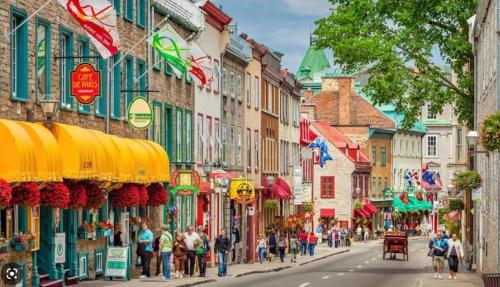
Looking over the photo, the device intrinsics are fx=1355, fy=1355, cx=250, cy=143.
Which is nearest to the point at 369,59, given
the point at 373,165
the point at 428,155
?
the point at 373,165

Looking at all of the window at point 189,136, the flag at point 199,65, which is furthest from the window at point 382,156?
the flag at point 199,65

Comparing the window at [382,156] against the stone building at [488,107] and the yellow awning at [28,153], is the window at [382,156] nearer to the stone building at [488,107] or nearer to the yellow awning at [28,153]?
the stone building at [488,107]

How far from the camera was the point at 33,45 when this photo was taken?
34.7 m

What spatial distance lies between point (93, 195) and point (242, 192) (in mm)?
24704

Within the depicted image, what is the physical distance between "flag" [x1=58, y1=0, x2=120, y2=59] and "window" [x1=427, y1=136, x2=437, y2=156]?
12078 cm

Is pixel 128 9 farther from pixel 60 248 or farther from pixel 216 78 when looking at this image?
pixel 216 78

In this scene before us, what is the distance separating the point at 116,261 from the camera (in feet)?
131

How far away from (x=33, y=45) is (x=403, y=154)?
338 feet

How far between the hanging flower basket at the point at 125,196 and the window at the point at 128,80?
4.32m

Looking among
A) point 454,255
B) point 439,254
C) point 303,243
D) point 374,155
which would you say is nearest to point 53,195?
point 454,255

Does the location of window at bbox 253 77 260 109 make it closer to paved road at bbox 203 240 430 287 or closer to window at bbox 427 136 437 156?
paved road at bbox 203 240 430 287

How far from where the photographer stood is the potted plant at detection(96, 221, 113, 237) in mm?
41031

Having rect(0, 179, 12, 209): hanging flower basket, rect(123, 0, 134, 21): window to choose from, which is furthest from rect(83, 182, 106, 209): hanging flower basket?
rect(123, 0, 134, 21): window

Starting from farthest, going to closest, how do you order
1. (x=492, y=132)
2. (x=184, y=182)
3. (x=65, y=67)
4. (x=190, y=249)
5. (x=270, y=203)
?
(x=270, y=203), (x=184, y=182), (x=190, y=249), (x=65, y=67), (x=492, y=132)
